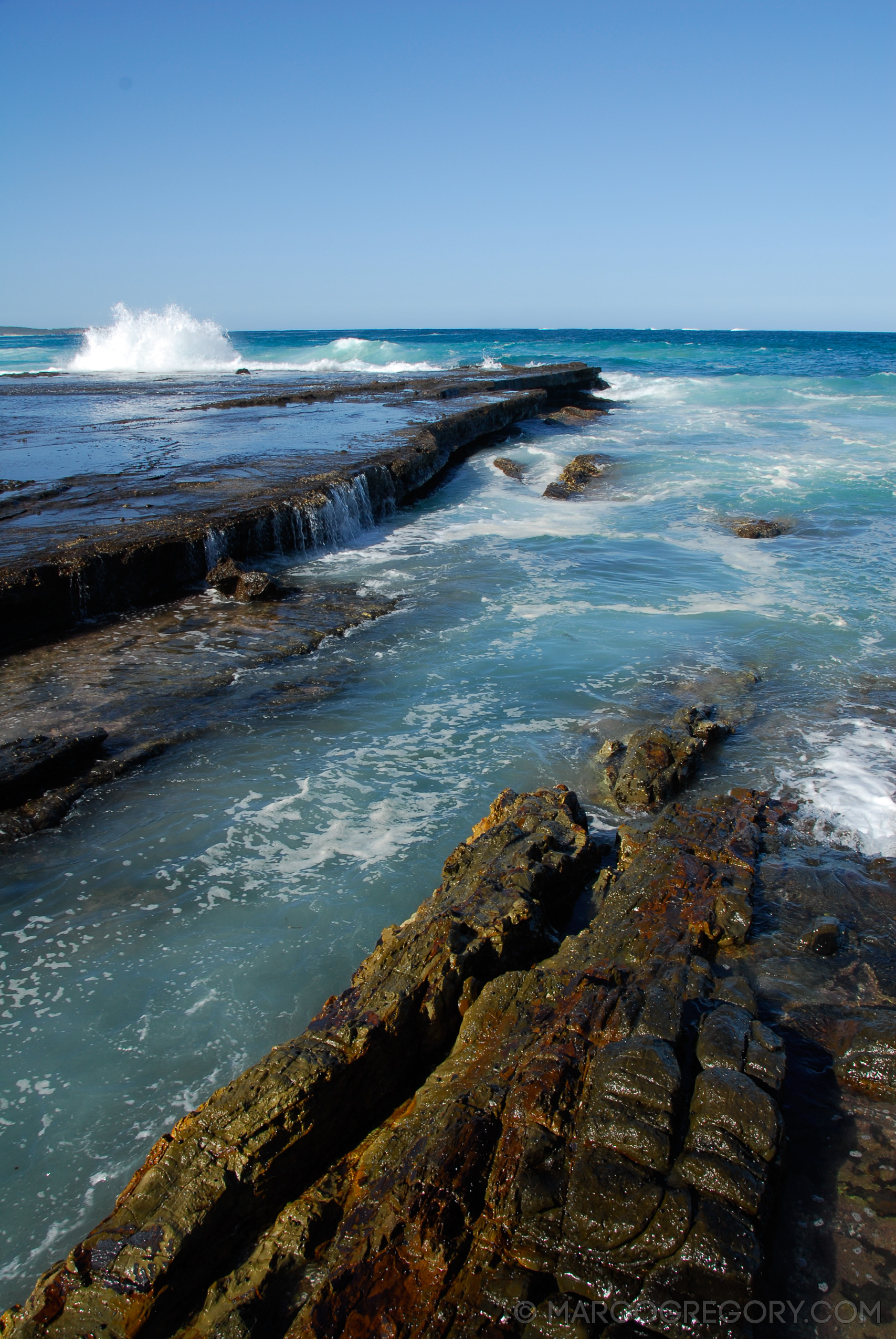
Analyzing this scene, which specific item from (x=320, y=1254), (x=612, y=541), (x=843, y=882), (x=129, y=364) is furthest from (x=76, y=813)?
(x=129, y=364)

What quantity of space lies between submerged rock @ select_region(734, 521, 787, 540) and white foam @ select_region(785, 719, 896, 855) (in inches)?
279

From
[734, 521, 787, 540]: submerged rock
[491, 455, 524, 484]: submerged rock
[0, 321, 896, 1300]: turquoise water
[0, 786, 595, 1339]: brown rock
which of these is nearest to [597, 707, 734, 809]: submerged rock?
[0, 321, 896, 1300]: turquoise water

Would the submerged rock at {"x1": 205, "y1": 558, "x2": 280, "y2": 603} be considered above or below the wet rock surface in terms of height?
above

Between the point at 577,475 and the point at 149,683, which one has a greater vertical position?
the point at 577,475

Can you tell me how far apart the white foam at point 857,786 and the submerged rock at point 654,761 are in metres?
0.72

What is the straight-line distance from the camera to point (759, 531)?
12617 millimetres

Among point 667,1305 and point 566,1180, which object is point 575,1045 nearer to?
point 566,1180

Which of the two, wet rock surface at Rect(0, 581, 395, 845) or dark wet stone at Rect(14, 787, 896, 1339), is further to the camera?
wet rock surface at Rect(0, 581, 395, 845)

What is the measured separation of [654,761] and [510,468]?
43.8 feet

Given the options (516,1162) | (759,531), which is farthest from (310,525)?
(516,1162)

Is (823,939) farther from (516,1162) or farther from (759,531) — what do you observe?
(759,531)

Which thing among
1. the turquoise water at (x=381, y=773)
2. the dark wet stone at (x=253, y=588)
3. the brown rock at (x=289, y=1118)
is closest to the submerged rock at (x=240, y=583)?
the dark wet stone at (x=253, y=588)

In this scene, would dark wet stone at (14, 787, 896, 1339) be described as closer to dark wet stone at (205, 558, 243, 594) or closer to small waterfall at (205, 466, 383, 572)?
dark wet stone at (205, 558, 243, 594)

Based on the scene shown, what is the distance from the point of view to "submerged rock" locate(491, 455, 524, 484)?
17250 mm
